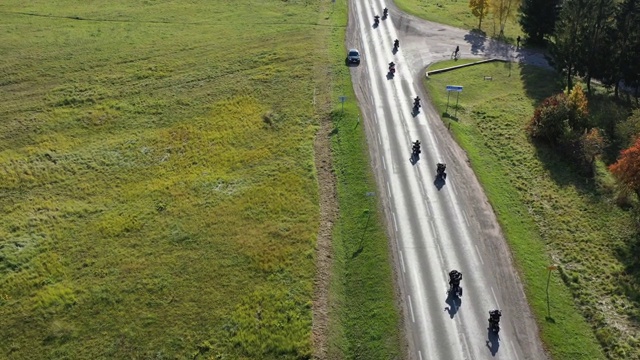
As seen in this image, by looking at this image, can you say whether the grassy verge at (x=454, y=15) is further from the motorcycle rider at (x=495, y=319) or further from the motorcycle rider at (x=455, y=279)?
the motorcycle rider at (x=495, y=319)

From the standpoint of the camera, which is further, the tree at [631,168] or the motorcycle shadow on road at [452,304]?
the tree at [631,168]

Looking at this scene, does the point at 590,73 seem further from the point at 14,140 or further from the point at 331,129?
the point at 14,140

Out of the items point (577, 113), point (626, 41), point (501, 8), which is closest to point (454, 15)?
point (501, 8)

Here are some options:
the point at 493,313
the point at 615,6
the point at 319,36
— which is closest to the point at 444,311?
the point at 493,313

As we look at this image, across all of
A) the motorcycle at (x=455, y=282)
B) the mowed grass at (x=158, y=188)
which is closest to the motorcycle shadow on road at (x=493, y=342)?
the motorcycle at (x=455, y=282)

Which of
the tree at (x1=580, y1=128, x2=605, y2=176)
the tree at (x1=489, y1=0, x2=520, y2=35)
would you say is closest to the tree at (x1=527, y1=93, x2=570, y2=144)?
the tree at (x1=580, y1=128, x2=605, y2=176)

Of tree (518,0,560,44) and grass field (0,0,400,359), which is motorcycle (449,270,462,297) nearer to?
grass field (0,0,400,359)
